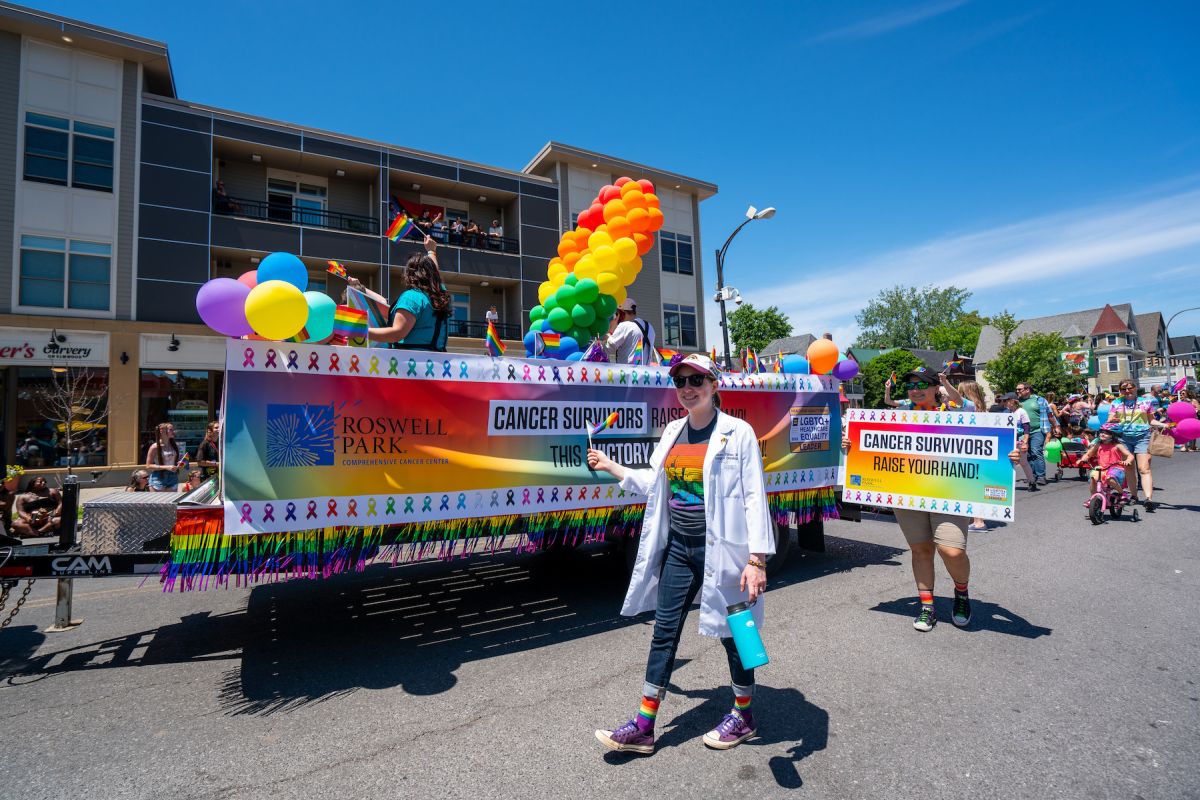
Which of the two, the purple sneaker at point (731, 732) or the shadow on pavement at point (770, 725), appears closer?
the shadow on pavement at point (770, 725)

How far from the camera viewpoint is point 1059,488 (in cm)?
1185

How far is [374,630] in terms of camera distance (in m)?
4.46

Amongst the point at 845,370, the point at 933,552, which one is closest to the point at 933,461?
the point at 933,552

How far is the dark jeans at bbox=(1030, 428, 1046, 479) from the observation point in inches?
476

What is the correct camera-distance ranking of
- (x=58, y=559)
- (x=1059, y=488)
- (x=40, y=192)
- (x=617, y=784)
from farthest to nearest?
(x=40, y=192) < (x=1059, y=488) < (x=58, y=559) < (x=617, y=784)

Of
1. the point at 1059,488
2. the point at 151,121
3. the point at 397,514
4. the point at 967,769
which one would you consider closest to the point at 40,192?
the point at 151,121

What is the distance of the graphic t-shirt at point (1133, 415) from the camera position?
28.1 ft

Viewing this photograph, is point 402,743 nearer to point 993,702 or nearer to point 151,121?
point 993,702

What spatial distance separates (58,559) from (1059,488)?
1505cm

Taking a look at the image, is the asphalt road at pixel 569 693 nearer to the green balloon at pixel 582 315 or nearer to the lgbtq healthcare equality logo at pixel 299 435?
the lgbtq healthcare equality logo at pixel 299 435

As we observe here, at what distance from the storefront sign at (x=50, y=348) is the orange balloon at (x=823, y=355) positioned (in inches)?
713

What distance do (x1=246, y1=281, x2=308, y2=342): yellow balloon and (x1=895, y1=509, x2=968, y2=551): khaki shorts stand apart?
4513 mm

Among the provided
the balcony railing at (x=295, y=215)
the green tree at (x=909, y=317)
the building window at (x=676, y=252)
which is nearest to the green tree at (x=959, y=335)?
the green tree at (x=909, y=317)

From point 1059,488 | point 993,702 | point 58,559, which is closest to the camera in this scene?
point 993,702
